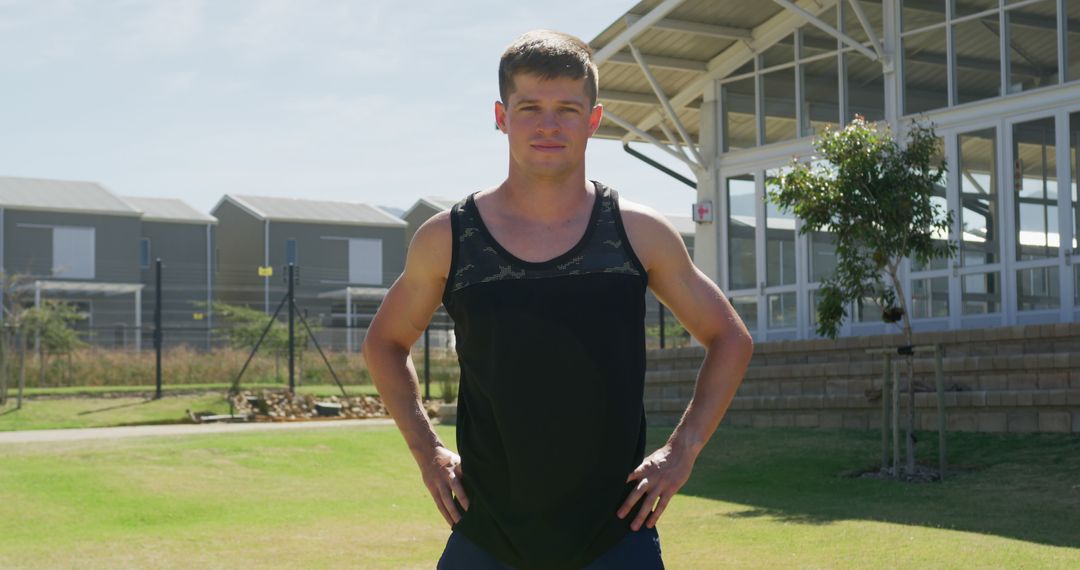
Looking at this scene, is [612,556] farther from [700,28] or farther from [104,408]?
[104,408]

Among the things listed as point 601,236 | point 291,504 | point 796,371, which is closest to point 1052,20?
point 796,371

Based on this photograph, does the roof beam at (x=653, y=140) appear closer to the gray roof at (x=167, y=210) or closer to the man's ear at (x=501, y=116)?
the man's ear at (x=501, y=116)

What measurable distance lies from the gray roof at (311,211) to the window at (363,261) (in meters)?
0.70

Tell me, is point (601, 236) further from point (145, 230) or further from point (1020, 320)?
point (145, 230)

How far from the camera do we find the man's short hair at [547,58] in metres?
2.72

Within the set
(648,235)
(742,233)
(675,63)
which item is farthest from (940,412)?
(648,235)

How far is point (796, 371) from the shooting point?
53.9ft

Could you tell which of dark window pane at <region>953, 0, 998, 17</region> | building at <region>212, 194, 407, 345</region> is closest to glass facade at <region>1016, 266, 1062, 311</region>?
dark window pane at <region>953, 0, 998, 17</region>

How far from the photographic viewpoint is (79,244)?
4191cm

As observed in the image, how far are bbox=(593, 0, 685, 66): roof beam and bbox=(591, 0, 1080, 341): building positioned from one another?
0.03 m

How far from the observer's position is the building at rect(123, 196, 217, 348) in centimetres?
4309

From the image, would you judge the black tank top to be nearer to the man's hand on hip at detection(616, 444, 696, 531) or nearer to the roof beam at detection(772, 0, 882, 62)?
the man's hand on hip at detection(616, 444, 696, 531)

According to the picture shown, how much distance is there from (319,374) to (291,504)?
1522 cm

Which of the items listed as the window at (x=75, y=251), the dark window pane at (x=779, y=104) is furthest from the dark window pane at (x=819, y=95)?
the window at (x=75, y=251)
